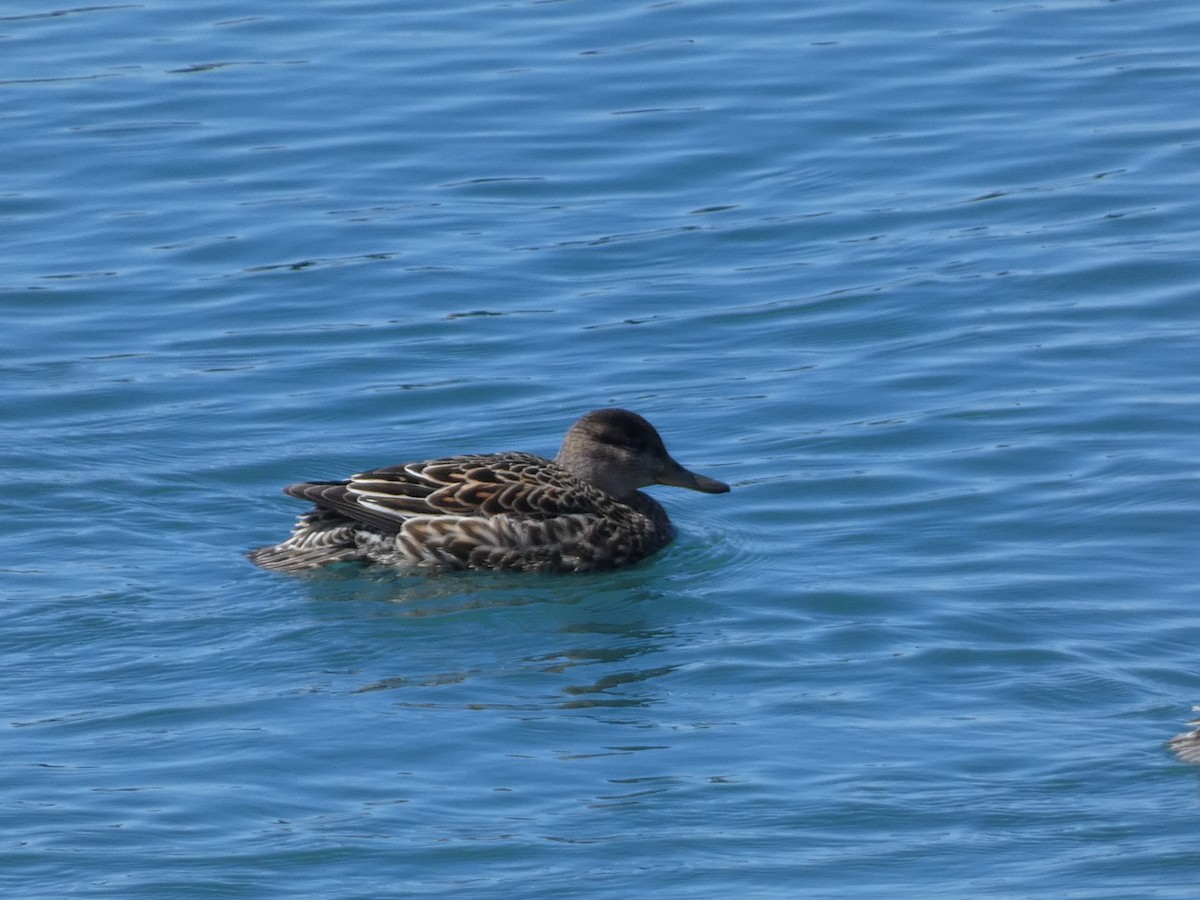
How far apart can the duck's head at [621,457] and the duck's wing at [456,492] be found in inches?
5.4

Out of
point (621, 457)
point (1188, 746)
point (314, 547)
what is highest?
point (621, 457)

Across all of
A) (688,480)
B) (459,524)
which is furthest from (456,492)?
(688,480)

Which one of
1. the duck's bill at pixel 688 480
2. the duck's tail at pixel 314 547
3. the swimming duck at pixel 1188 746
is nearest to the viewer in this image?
the swimming duck at pixel 1188 746

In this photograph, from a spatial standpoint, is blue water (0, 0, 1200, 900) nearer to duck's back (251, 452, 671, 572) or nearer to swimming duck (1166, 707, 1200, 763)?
swimming duck (1166, 707, 1200, 763)

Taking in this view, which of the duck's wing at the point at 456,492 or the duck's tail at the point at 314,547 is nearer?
the duck's tail at the point at 314,547

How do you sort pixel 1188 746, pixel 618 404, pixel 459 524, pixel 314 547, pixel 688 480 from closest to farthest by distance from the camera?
pixel 1188 746 → pixel 314 547 → pixel 459 524 → pixel 688 480 → pixel 618 404

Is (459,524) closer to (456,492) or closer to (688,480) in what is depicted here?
(456,492)

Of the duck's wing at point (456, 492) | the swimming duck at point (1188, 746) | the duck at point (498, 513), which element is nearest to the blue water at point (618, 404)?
the swimming duck at point (1188, 746)

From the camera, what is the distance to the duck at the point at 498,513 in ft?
37.6

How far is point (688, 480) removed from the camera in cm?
1202

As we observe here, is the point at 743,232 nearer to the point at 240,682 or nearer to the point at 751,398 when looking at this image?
the point at 751,398

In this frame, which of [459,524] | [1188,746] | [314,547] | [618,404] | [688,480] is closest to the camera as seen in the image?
[1188,746]

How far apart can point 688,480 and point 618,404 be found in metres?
1.80

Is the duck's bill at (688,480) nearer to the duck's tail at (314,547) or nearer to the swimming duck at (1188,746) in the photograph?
the duck's tail at (314,547)
